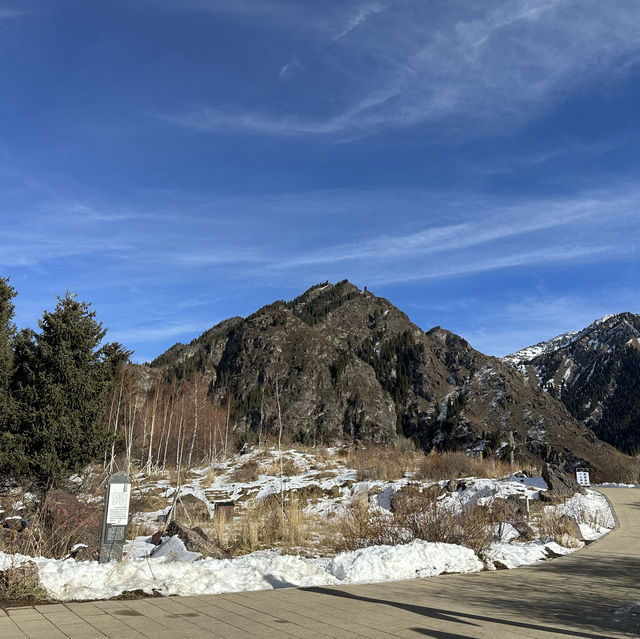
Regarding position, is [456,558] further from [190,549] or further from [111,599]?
[111,599]

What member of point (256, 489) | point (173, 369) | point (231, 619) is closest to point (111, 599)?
point (231, 619)

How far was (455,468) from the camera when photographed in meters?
24.0

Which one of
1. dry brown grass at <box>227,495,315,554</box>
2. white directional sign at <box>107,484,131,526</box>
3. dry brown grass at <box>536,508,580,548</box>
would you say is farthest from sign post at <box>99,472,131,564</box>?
dry brown grass at <box>536,508,580,548</box>

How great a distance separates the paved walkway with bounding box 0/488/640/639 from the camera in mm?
4672

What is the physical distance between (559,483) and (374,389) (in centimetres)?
7401

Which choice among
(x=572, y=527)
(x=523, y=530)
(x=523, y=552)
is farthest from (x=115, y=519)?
(x=572, y=527)

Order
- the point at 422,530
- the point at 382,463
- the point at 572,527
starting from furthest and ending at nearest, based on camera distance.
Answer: the point at 382,463
the point at 572,527
the point at 422,530

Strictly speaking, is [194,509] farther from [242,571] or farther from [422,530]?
[242,571]

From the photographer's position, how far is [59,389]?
14.4m

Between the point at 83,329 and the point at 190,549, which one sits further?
the point at 83,329

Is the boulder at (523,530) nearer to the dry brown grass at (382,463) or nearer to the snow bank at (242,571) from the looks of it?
the snow bank at (242,571)

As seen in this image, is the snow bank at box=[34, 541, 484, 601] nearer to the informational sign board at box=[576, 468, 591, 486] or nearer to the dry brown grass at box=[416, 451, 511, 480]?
the dry brown grass at box=[416, 451, 511, 480]

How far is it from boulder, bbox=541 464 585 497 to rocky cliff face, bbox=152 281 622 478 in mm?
48295

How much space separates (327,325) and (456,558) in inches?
4308
